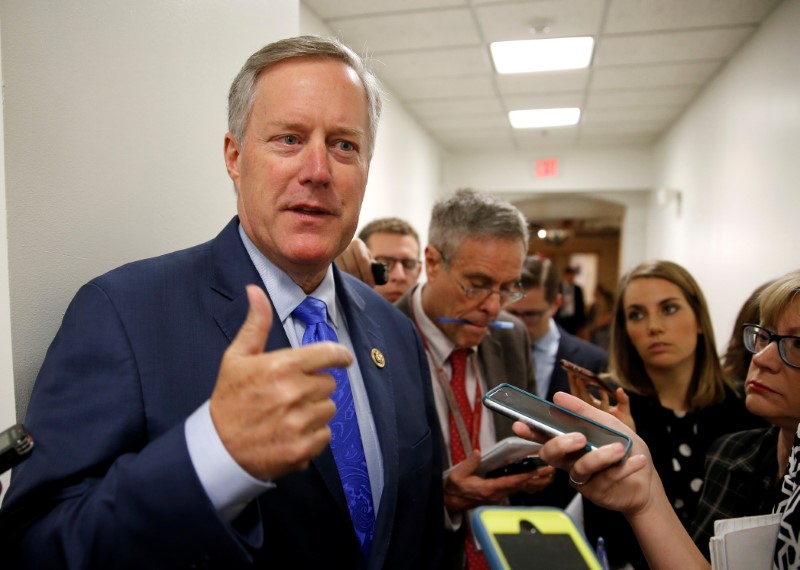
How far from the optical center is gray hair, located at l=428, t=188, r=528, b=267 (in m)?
2.00

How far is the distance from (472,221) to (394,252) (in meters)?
1.09

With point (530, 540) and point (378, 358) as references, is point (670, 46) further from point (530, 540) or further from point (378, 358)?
→ point (530, 540)

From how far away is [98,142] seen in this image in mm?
1123

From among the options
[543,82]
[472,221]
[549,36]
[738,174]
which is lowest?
[472,221]

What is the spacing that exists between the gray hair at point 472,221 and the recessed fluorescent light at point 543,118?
171 inches

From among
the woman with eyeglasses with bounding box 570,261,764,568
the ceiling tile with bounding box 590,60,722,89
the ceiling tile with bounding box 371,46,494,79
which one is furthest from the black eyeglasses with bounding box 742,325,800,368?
the ceiling tile with bounding box 590,60,722,89

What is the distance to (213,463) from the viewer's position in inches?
30.0

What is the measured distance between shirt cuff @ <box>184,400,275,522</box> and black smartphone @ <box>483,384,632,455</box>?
513 millimetres

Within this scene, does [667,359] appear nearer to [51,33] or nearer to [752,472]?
[752,472]

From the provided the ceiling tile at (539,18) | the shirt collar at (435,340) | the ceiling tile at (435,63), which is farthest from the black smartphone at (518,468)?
the ceiling tile at (435,63)

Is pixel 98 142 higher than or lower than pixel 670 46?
lower

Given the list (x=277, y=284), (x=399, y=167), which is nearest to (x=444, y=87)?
(x=399, y=167)

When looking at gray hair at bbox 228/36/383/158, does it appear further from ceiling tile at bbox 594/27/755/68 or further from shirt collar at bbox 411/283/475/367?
ceiling tile at bbox 594/27/755/68

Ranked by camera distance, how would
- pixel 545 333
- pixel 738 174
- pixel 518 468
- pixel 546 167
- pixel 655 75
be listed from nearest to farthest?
pixel 518 468 → pixel 545 333 → pixel 738 174 → pixel 655 75 → pixel 546 167
